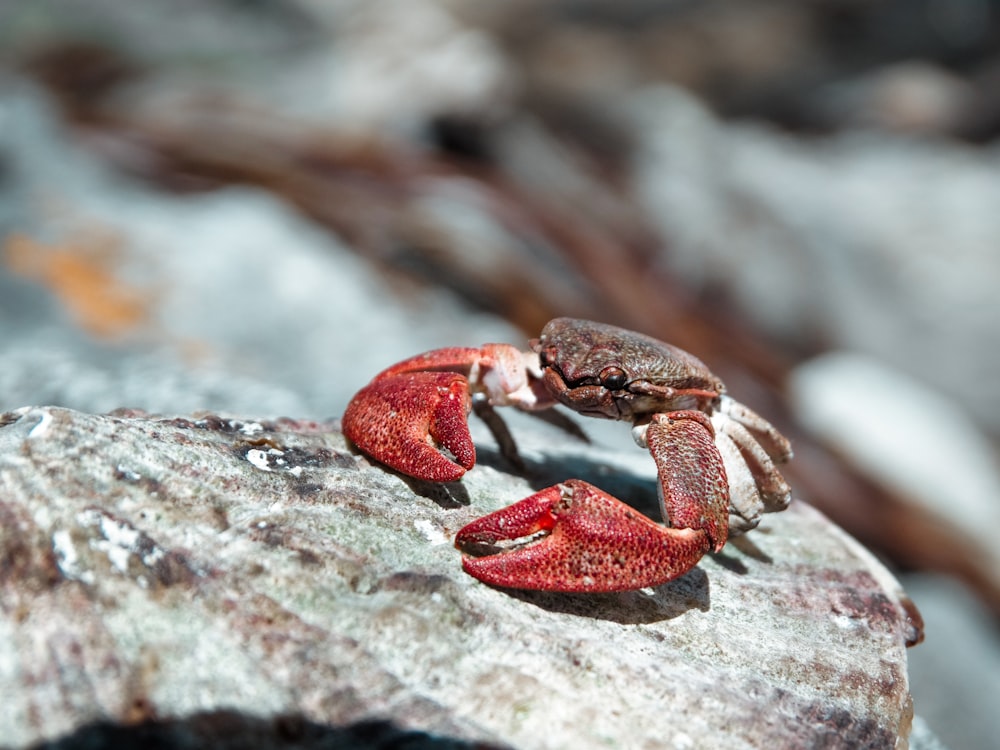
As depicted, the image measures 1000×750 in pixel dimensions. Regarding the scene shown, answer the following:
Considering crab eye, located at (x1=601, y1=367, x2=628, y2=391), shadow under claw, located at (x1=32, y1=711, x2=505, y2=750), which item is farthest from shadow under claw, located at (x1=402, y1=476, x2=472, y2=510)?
shadow under claw, located at (x1=32, y1=711, x2=505, y2=750)

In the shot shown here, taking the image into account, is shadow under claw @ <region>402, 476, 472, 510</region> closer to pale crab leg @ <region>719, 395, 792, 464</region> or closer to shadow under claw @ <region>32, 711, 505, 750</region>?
shadow under claw @ <region>32, 711, 505, 750</region>

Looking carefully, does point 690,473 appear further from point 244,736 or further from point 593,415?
point 244,736

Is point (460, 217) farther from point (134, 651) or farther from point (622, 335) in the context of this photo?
point (134, 651)

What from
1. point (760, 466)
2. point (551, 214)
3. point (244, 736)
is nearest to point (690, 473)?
point (760, 466)

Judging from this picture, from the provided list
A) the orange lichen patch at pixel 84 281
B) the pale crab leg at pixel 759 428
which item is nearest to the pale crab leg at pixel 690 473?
the pale crab leg at pixel 759 428

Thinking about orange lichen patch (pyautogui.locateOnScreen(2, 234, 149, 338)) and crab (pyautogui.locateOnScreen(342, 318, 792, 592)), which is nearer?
crab (pyautogui.locateOnScreen(342, 318, 792, 592))

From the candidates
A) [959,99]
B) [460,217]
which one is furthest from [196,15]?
[959,99]
